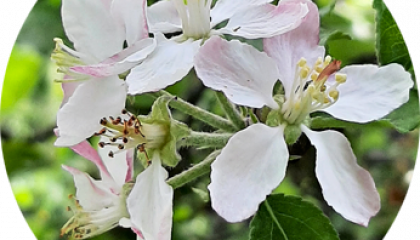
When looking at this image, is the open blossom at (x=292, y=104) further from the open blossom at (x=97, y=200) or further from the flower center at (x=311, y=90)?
the open blossom at (x=97, y=200)

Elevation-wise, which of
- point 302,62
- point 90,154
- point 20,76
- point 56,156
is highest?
point 302,62

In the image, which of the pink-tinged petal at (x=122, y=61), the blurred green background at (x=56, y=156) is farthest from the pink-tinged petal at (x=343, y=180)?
the blurred green background at (x=56, y=156)

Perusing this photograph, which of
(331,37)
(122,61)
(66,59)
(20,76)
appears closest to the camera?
(122,61)

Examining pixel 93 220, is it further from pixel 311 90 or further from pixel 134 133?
pixel 311 90

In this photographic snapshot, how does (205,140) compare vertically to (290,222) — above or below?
above

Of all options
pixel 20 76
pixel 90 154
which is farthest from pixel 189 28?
pixel 20 76

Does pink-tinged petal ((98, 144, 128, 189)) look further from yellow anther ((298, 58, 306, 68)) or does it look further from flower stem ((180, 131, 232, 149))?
yellow anther ((298, 58, 306, 68))

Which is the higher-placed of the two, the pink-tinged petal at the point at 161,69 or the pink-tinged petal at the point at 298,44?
the pink-tinged petal at the point at 161,69

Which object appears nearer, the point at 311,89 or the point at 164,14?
the point at 311,89
